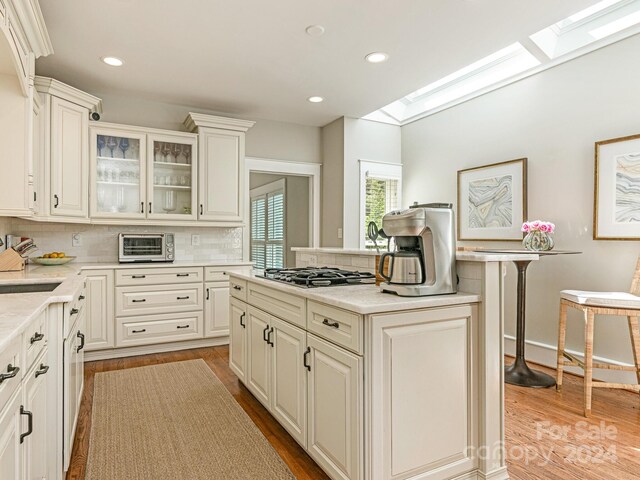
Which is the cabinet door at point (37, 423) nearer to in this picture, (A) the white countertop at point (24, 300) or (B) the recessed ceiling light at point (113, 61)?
(A) the white countertop at point (24, 300)

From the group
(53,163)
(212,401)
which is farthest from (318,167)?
(212,401)

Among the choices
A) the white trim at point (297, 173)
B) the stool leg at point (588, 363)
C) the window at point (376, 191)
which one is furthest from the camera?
the window at point (376, 191)

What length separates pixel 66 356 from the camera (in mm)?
→ 1897

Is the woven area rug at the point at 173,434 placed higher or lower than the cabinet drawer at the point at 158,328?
lower

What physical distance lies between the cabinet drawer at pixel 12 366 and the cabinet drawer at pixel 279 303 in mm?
1136

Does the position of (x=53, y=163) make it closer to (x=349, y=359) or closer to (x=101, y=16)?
(x=101, y=16)

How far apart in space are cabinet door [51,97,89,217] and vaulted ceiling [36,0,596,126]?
0.41 m

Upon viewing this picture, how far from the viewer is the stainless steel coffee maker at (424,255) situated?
178 centimetres

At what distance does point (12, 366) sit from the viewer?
119 centimetres

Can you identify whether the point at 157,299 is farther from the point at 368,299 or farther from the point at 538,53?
the point at 538,53

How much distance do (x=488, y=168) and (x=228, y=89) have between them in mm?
2794

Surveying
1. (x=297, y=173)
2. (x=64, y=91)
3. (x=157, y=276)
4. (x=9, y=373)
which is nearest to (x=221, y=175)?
(x=297, y=173)

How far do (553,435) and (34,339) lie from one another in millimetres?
2669

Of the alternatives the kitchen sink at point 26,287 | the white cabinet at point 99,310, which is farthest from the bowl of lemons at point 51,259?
the kitchen sink at point 26,287
